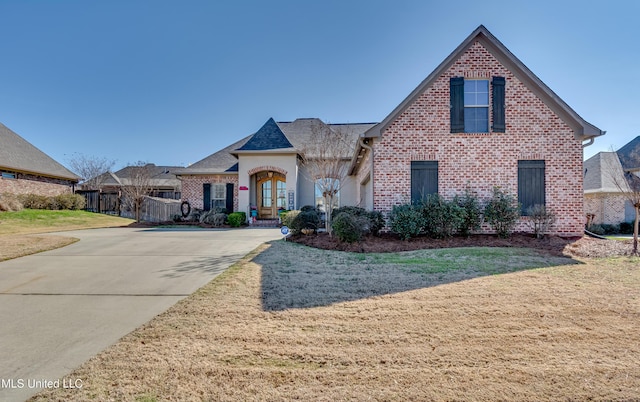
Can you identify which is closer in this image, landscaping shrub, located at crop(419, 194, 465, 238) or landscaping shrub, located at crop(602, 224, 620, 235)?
landscaping shrub, located at crop(419, 194, 465, 238)

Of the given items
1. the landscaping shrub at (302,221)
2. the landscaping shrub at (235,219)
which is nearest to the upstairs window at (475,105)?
the landscaping shrub at (302,221)

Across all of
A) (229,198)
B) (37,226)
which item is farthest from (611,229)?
(37,226)

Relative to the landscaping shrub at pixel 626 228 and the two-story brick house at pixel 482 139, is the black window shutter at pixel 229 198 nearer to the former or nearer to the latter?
the two-story brick house at pixel 482 139

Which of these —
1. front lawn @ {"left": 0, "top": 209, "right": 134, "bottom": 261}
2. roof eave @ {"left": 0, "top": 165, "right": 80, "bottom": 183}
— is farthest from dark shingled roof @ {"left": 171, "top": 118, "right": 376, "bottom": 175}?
roof eave @ {"left": 0, "top": 165, "right": 80, "bottom": 183}

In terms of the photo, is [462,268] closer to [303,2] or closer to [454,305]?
[454,305]

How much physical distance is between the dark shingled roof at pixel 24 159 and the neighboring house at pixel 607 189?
3594 centimetres

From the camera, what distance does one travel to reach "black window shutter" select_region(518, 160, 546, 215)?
10328mm

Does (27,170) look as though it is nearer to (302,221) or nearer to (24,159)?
(24,159)

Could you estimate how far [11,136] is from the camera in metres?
22.5

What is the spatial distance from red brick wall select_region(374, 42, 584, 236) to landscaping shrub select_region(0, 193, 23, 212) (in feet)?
68.5

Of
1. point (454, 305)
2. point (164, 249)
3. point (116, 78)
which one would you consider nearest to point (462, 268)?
point (454, 305)

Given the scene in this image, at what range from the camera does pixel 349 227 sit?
28.9 ft

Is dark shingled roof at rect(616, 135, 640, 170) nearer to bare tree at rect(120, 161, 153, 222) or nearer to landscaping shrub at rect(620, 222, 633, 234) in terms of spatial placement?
landscaping shrub at rect(620, 222, 633, 234)

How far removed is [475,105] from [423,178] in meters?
3.17
